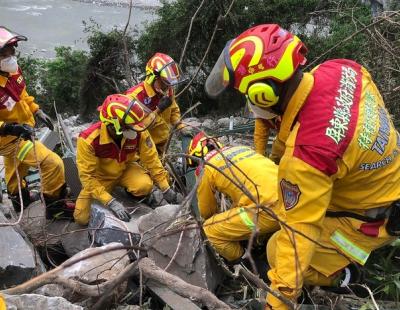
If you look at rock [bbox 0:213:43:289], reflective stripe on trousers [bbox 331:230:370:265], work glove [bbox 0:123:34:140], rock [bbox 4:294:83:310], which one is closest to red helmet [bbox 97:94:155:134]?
work glove [bbox 0:123:34:140]

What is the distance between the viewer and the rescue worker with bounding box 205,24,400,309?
7.78 ft

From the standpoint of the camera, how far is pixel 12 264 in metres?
2.94

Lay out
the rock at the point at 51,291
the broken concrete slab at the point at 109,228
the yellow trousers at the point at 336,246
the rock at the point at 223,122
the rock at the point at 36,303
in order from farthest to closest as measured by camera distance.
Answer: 1. the rock at the point at 223,122
2. the broken concrete slab at the point at 109,228
3. the yellow trousers at the point at 336,246
4. the rock at the point at 51,291
5. the rock at the point at 36,303

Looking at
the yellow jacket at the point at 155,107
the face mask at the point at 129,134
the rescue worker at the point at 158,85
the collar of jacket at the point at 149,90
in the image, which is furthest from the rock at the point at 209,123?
the face mask at the point at 129,134

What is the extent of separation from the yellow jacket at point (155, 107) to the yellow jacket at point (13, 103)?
1204 millimetres

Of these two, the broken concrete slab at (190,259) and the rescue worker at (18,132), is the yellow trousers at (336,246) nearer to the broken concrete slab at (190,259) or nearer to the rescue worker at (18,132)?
the broken concrete slab at (190,259)

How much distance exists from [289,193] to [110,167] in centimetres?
281

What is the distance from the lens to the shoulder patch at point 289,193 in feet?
7.89

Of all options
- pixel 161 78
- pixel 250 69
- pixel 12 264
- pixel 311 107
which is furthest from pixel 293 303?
pixel 161 78

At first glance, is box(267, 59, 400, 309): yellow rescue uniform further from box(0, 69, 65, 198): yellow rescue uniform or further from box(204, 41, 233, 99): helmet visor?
box(0, 69, 65, 198): yellow rescue uniform

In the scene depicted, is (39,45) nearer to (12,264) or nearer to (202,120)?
(202,120)

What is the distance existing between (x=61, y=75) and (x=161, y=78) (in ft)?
17.3

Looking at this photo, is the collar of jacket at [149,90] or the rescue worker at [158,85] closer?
the rescue worker at [158,85]

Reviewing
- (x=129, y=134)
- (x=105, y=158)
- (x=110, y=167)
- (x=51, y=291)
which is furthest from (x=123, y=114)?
(x=51, y=291)
